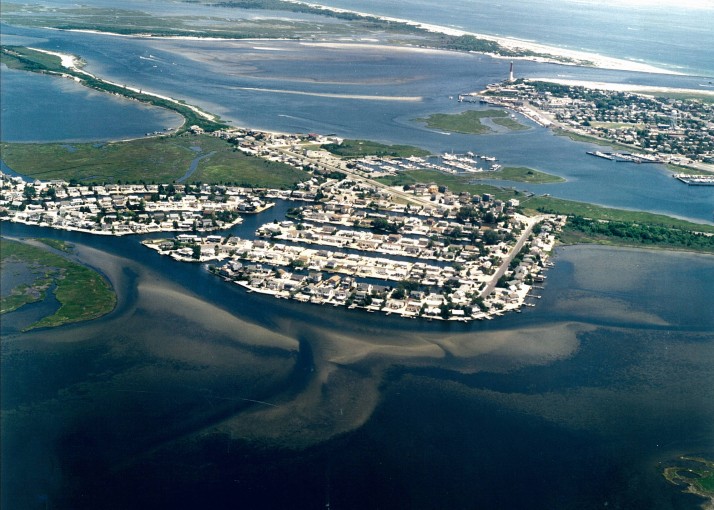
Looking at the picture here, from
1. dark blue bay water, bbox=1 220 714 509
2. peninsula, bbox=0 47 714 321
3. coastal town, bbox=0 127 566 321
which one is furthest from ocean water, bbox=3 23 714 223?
dark blue bay water, bbox=1 220 714 509

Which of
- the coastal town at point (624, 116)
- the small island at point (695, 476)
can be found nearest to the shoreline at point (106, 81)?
the coastal town at point (624, 116)

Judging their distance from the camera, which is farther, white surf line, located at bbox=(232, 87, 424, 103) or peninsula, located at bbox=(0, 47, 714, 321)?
white surf line, located at bbox=(232, 87, 424, 103)

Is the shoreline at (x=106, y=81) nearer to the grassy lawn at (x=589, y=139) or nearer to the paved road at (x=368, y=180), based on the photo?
the paved road at (x=368, y=180)

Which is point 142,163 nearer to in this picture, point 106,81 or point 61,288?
point 61,288

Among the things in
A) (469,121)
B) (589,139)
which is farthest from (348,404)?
(469,121)

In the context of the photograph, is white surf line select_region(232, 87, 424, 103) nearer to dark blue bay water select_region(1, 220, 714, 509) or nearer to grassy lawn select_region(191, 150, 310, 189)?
grassy lawn select_region(191, 150, 310, 189)
